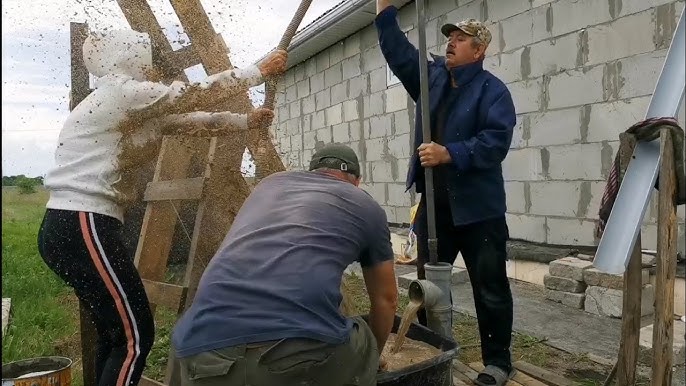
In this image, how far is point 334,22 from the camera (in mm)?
7320

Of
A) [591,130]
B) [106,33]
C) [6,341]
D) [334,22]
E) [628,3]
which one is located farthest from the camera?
[334,22]

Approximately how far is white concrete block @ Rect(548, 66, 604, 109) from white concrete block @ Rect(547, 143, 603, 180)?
1.23ft

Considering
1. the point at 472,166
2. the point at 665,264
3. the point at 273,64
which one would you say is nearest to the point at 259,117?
the point at 273,64

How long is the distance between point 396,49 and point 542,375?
6.38 feet

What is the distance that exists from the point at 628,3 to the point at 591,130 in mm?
1001

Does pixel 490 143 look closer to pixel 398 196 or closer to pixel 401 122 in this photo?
pixel 401 122

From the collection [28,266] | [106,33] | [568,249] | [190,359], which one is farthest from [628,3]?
[28,266]

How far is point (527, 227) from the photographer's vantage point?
5371 mm

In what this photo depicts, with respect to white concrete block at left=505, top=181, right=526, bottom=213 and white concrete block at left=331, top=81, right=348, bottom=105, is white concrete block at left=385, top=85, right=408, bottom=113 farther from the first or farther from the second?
white concrete block at left=505, top=181, right=526, bottom=213

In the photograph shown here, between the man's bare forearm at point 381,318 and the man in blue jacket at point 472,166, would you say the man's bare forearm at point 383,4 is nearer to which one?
the man in blue jacket at point 472,166

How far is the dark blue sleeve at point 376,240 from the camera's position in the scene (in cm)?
207

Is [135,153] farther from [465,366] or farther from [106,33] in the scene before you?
[465,366]

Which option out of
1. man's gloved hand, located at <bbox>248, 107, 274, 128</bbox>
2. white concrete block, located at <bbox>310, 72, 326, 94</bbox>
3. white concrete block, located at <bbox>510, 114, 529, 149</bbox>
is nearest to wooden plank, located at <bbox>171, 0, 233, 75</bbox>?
man's gloved hand, located at <bbox>248, 107, 274, 128</bbox>

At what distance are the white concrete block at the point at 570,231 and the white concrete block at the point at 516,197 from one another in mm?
363
